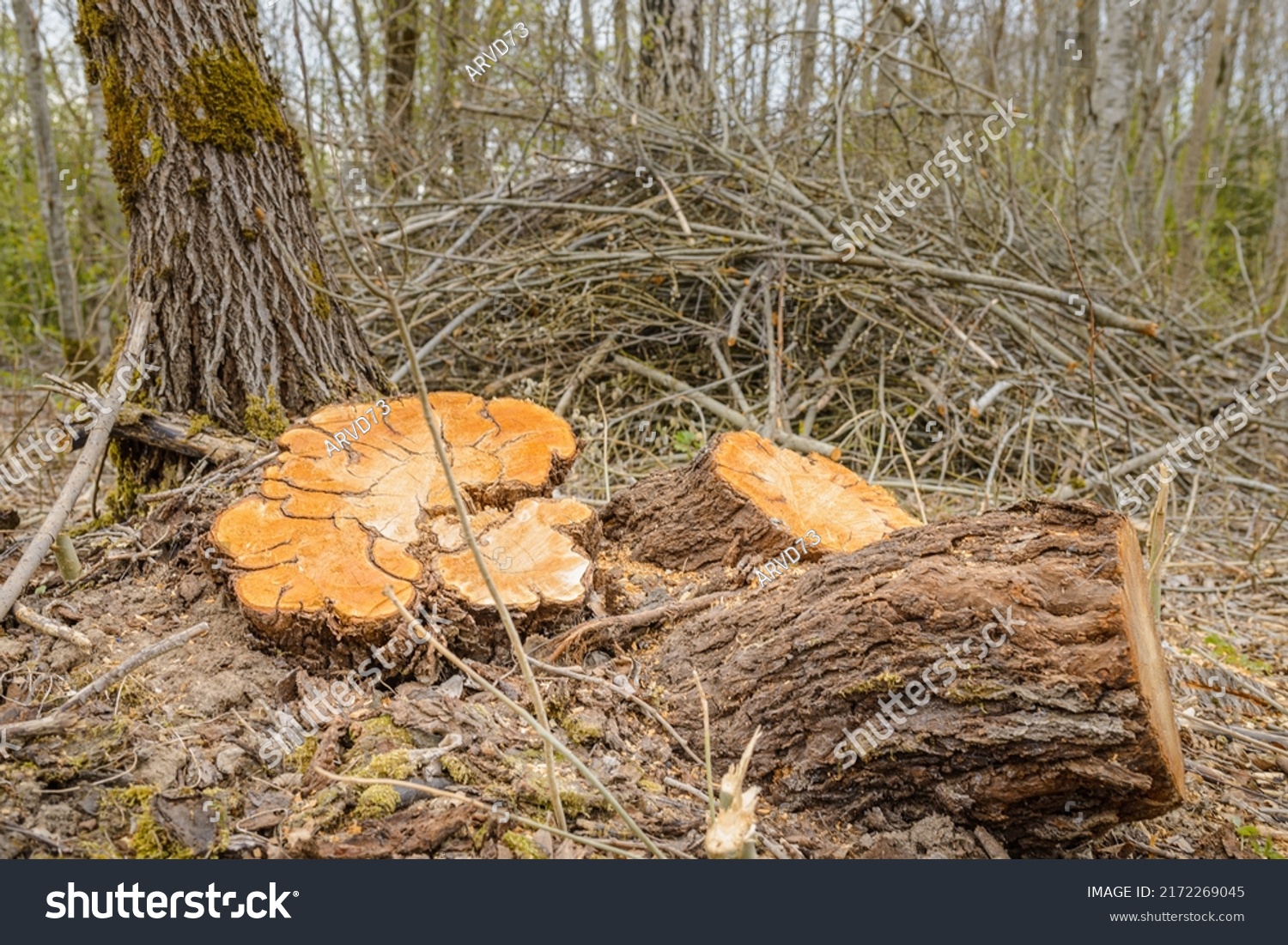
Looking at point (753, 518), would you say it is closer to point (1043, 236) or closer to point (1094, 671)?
point (1094, 671)

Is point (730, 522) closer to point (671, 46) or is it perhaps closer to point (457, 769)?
point (457, 769)

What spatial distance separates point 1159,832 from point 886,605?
0.89 meters

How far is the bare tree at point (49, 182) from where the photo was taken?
17.8 ft

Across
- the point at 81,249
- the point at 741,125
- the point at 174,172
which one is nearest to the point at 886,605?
the point at 174,172

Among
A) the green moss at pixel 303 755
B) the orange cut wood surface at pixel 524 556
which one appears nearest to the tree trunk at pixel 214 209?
the orange cut wood surface at pixel 524 556

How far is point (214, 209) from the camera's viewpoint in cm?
253

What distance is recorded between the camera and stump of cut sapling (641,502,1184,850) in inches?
60.8

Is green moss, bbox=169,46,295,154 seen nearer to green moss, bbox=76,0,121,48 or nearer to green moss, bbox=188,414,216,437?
green moss, bbox=76,0,121,48

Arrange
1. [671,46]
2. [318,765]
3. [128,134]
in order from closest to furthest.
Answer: [318,765] → [128,134] → [671,46]

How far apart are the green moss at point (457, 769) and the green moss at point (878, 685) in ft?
2.28

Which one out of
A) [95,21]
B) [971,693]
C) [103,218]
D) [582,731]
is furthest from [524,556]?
[103,218]

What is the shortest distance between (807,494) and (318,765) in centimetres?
144

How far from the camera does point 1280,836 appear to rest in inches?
77.9

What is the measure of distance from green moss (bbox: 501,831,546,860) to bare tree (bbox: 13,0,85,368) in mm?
5005
